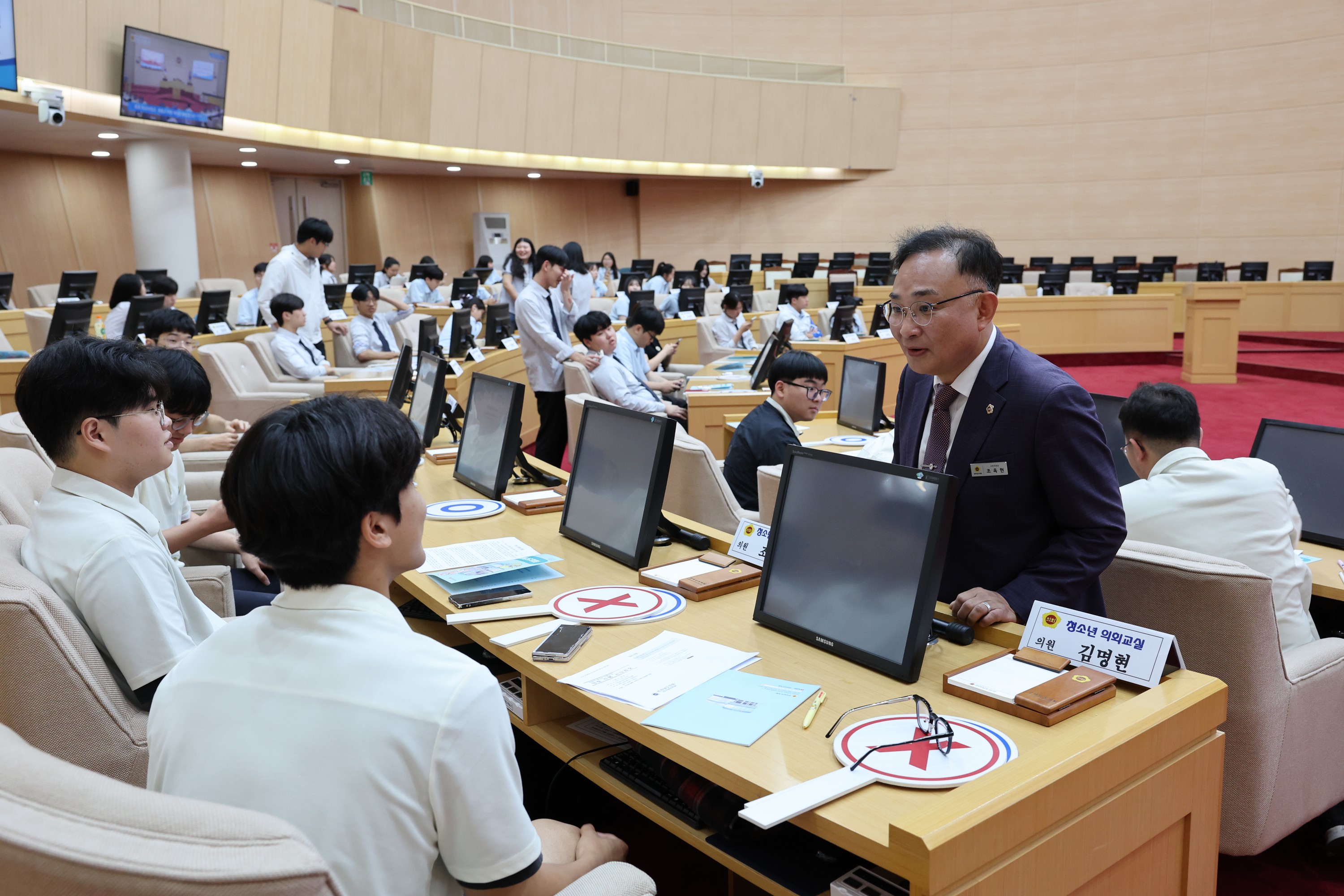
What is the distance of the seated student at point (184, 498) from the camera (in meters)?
2.47

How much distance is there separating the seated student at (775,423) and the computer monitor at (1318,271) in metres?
12.1

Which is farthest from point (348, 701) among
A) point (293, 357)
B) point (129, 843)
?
point (293, 357)

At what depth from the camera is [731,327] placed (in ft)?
29.4

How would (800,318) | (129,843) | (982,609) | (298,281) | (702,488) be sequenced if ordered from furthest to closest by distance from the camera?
(800,318)
(298,281)
(702,488)
(982,609)
(129,843)

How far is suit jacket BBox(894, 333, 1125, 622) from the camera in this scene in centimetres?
181

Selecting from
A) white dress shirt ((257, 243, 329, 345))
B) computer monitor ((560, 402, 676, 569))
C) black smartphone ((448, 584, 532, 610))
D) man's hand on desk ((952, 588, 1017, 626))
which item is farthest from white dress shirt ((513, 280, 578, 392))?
man's hand on desk ((952, 588, 1017, 626))

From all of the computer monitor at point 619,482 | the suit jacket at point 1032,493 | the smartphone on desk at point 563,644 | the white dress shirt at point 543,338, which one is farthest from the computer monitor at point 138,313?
the suit jacket at point 1032,493

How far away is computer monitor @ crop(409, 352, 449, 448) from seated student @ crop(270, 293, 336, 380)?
2415mm

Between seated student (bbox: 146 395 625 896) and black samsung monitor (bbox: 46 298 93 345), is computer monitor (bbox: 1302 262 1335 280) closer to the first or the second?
black samsung monitor (bbox: 46 298 93 345)

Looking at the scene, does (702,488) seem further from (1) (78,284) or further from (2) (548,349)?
(1) (78,284)

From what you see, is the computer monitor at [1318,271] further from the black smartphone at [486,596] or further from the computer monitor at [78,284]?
the black smartphone at [486,596]

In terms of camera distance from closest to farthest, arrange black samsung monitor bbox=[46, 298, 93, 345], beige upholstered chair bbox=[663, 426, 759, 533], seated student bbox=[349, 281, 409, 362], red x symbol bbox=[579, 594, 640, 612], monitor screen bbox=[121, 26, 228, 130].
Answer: red x symbol bbox=[579, 594, 640, 612]
beige upholstered chair bbox=[663, 426, 759, 533]
black samsung monitor bbox=[46, 298, 93, 345]
seated student bbox=[349, 281, 409, 362]
monitor screen bbox=[121, 26, 228, 130]

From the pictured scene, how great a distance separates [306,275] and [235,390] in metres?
1.79

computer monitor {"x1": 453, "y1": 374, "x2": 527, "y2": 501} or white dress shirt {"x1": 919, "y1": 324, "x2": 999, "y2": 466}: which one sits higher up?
white dress shirt {"x1": 919, "y1": 324, "x2": 999, "y2": 466}
